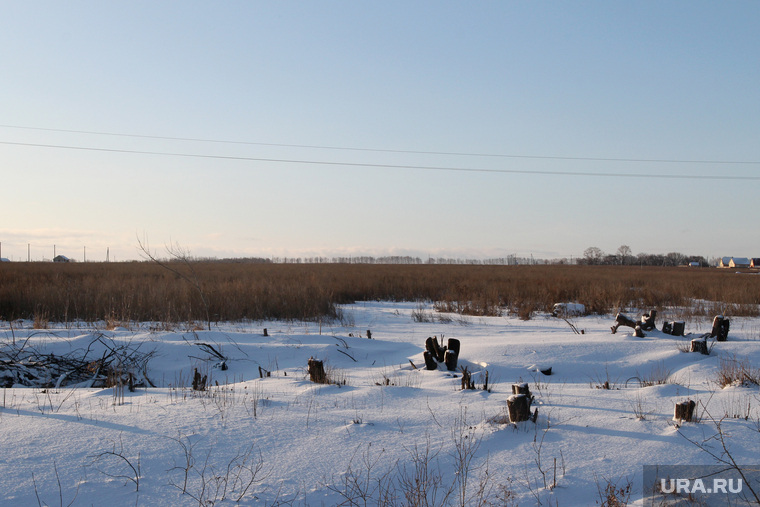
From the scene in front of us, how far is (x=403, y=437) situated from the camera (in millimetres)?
3502

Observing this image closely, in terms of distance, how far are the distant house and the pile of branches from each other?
126577mm

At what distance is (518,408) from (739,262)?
5139 inches

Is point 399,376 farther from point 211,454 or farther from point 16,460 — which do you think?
point 16,460

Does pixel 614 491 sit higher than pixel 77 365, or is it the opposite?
pixel 614 491

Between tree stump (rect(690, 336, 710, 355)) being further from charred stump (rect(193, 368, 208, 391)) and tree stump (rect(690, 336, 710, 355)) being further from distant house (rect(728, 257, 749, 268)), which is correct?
distant house (rect(728, 257, 749, 268))

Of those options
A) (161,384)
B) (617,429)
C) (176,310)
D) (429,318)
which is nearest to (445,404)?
(617,429)

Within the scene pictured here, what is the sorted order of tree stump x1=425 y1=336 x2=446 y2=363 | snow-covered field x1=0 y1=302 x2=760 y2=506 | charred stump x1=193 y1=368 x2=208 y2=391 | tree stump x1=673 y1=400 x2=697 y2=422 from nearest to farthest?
1. snow-covered field x1=0 y1=302 x2=760 y2=506
2. tree stump x1=673 y1=400 x2=697 y2=422
3. charred stump x1=193 y1=368 x2=208 y2=391
4. tree stump x1=425 y1=336 x2=446 y2=363

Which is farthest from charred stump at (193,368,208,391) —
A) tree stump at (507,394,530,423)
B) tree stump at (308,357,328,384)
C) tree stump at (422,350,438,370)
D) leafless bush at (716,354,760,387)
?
leafless bush at (716,354,760,387)

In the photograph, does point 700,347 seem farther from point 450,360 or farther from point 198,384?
point 198,384

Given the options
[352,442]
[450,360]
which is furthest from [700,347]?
[352,442]

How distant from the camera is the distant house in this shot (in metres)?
104

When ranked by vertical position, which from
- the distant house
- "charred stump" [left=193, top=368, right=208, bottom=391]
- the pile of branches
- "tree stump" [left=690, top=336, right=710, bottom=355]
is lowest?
the pile of branches

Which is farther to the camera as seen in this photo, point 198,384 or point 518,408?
point 198,384

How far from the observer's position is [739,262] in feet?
351
